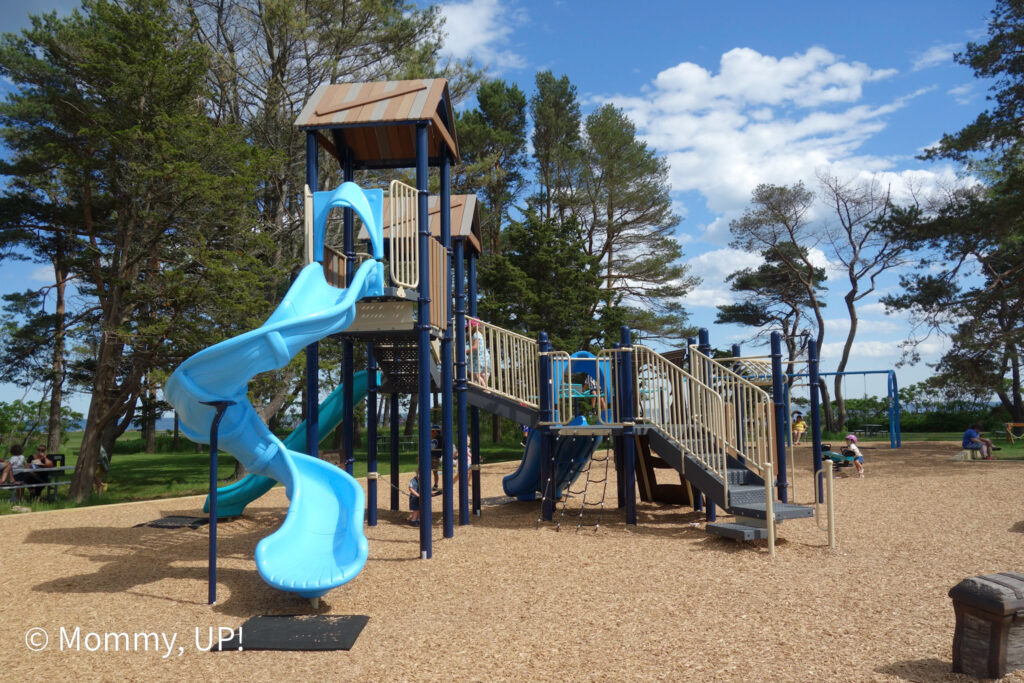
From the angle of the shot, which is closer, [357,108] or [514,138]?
[357,108]

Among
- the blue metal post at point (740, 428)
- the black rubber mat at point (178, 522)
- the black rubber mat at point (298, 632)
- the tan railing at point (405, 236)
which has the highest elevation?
the tan railing at point (405, 236)

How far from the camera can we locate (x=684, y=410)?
10.0m

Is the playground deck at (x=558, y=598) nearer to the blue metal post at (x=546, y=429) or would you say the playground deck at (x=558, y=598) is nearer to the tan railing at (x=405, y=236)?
the blue metal post at (x=546, y=429)

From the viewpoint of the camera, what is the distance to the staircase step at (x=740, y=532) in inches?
321

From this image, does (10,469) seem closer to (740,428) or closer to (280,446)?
(280,446)

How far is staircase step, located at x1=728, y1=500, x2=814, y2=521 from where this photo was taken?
8.34 metres

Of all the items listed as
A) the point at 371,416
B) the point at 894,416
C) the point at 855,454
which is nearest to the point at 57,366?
the point at 371,416

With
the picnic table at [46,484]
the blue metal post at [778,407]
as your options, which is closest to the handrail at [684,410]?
the blue metal post at [778,407]

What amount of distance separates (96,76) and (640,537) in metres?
14.6

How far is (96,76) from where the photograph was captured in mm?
15195

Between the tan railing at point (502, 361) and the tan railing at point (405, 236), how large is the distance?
2.40 m

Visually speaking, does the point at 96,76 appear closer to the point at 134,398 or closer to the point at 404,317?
the point at 134,398

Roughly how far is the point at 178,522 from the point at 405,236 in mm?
5999

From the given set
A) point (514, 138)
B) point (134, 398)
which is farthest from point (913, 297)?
point (134, 398)
